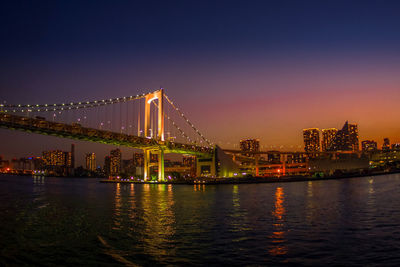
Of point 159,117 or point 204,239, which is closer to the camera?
point 204,239

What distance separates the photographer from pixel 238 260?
870cm

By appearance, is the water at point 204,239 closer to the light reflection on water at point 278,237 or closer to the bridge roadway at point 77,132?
the light reflection on water at point 278,237

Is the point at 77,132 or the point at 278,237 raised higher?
the point at 77,132

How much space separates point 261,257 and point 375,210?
41.6 ft

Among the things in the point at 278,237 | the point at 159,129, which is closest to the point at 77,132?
the point at 159,129

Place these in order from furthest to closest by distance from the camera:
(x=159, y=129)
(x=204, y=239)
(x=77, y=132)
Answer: (x=159, y=129)
(x=77, y=132)
(x=204, y=239)

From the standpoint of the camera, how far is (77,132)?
50781 mm

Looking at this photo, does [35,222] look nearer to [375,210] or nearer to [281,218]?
[281,218]

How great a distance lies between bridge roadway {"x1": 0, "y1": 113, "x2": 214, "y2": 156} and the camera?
142ft

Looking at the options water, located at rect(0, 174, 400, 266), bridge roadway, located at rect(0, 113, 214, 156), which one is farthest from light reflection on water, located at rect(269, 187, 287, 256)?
bridge roadway, located at rect(0, 113, 214, 156)

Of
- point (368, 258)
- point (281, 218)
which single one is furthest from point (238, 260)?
point (281, 218)

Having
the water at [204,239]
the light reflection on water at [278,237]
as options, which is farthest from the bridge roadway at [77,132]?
the light reflection on water at [278,237]

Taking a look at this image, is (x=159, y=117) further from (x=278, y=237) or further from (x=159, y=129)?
(x=278, y=237)

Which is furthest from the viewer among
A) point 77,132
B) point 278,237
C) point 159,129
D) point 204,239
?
point 159,129
